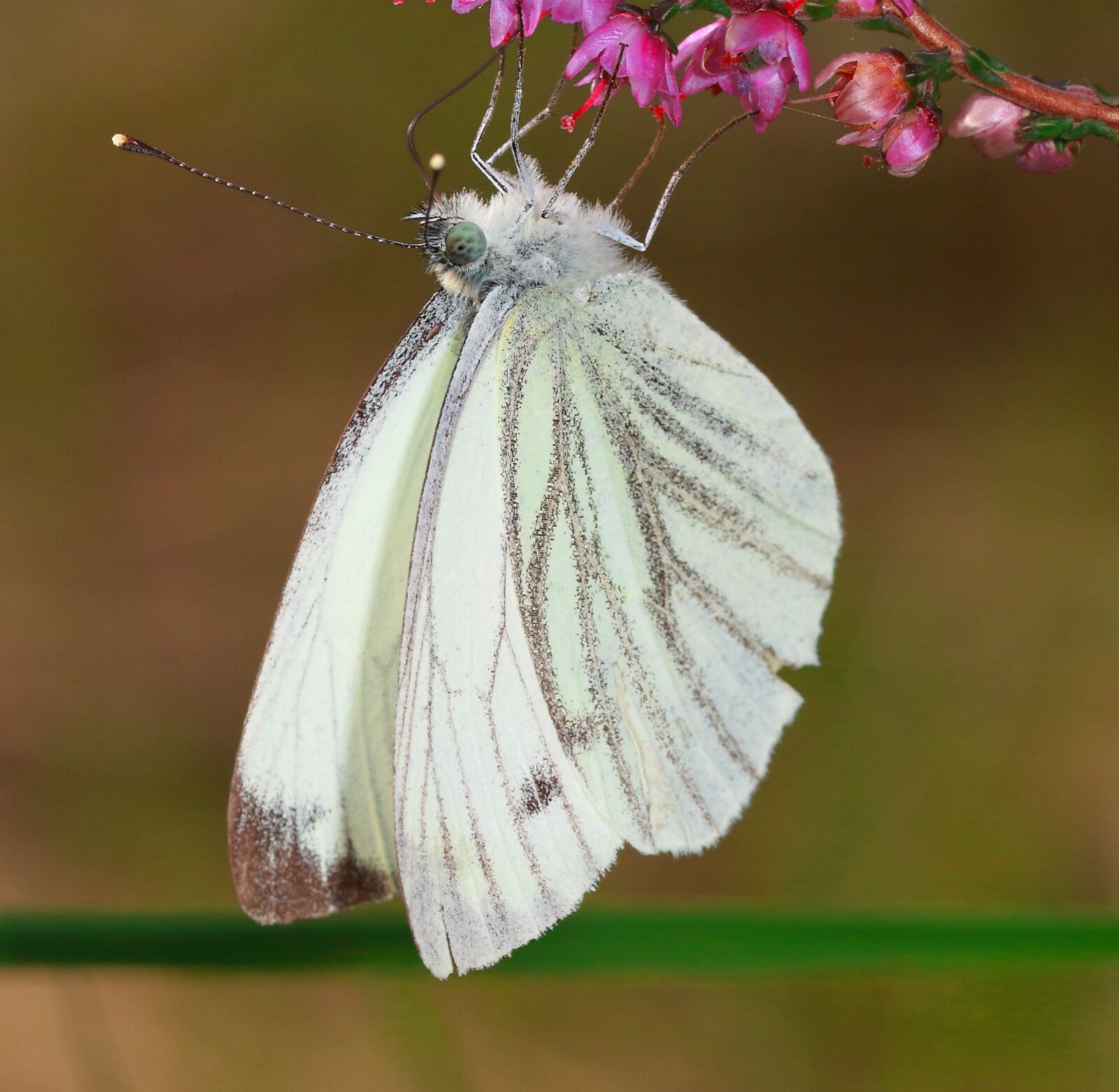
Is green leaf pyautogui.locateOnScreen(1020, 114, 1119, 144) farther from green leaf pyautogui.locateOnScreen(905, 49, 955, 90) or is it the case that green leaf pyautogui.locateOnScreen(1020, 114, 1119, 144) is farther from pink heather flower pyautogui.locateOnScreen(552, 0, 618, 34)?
pink heather flower pyautogui.locateOnScreen(552, 0, 618, 34)

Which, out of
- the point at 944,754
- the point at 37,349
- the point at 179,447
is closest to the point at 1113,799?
the point at 944,754

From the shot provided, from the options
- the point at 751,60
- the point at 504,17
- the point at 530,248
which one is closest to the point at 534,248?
the point at 530,248

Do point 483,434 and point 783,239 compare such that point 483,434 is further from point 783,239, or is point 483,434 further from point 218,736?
point 218,736

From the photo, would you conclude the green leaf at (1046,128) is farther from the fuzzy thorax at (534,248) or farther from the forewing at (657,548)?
the fuzzy thorax at (534,248)

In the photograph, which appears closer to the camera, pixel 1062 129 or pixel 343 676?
pixel 1062 129

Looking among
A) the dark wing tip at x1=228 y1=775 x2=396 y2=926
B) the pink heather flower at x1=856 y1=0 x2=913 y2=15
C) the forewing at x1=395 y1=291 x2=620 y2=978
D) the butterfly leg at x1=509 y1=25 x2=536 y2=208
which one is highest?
the pink heather flower at x1=856 y1=0 x2=913 y2=15

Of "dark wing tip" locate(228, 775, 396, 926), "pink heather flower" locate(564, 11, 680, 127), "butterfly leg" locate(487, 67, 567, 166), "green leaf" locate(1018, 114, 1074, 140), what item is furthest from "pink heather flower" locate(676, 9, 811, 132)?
"dark wing tip" locate(228, 775, 396, 926)

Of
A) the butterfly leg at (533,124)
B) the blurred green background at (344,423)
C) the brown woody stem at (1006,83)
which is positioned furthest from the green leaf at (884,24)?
the blurred green background at (344,423)

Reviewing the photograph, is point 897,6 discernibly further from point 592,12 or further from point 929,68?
point 592,12
